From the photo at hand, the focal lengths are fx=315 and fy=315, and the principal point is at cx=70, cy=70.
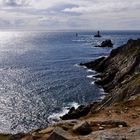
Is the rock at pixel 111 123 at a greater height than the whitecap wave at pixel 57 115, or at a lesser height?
greater

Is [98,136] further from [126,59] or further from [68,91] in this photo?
[126,59]

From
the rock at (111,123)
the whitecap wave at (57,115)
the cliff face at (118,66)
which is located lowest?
the whitecap wave at (57,115)

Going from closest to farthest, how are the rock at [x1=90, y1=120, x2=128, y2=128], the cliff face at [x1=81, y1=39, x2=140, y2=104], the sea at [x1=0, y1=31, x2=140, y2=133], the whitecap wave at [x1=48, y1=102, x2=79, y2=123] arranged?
the rock at [x1=90, y1=120, x2=128, y2=128] < the whitecap wave at [x1=48, y1=102, x2=79, y2=123] < the sea at [x1=0, y1=31, x2=140, y2=133] < the cliff face at [x1=81, y1=39, x2=140, y2=104]

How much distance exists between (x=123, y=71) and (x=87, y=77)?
726 inches

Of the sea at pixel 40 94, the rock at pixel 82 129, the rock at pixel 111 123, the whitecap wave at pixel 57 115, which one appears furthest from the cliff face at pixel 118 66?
the rock at pixel 82 129

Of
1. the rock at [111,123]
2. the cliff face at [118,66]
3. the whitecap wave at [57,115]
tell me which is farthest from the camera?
the cliff face at [118,66]

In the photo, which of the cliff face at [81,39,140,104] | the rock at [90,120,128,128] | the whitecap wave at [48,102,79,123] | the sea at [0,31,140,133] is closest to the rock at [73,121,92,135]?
the rock at [90,120,128,128]

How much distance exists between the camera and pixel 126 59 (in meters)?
106

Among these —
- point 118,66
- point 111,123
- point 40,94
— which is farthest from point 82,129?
point 118,66

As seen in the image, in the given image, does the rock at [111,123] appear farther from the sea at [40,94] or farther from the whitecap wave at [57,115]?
the whitecap wave at [57,115]

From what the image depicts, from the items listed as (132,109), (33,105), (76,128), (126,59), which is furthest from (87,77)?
(76,128)

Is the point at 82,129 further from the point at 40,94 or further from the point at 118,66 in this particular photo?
the point at 118,66

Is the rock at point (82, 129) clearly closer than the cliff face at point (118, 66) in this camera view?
Yes

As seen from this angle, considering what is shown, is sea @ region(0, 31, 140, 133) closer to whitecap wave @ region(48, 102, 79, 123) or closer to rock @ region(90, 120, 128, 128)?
whitecap wave @ region(48, 102, 79, 123)
